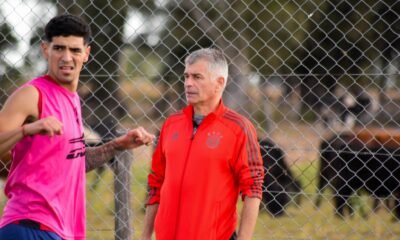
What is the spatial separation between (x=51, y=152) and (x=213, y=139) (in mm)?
781

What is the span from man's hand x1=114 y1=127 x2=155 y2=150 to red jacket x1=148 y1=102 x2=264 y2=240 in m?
0.25

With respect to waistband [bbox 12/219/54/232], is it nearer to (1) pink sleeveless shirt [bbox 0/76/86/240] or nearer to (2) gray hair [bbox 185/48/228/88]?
(1) pink sleeveless shirt [bbox 0/76/86/240]

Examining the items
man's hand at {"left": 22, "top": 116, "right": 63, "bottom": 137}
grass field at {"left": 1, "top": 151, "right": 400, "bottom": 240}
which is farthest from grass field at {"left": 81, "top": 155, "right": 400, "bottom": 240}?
man's hand at {"left": 22, "top": 116, "right": 63, "bottom": 137}

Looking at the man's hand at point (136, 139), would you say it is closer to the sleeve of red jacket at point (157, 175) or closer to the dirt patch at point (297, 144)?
the sleeve of red jacket at point (157, 175)

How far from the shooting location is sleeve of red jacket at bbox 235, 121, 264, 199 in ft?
13.6

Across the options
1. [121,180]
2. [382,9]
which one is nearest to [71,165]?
[121,180]

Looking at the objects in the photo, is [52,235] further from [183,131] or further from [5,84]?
[5,84]

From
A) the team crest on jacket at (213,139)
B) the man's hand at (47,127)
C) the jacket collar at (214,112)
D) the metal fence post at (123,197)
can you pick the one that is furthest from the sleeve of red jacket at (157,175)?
the metal fence post at (123,197)

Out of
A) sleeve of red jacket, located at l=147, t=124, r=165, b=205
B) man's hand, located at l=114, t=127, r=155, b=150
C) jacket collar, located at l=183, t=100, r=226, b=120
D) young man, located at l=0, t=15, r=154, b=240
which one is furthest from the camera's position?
sleeve of red jacket, located at l=147, t=124, r=165, b=205

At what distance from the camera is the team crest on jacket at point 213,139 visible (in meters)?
4.19

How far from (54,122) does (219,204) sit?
40.6 inches

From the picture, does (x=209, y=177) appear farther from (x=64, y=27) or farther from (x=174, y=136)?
A: (x=64, y=27)

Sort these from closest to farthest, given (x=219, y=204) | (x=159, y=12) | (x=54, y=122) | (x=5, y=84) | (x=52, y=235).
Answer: (x=54, y=122), (x=52, y=235), (x=219, y=204), (x=159, y=12), (x=5, y=84)

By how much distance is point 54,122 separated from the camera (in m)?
3.49
